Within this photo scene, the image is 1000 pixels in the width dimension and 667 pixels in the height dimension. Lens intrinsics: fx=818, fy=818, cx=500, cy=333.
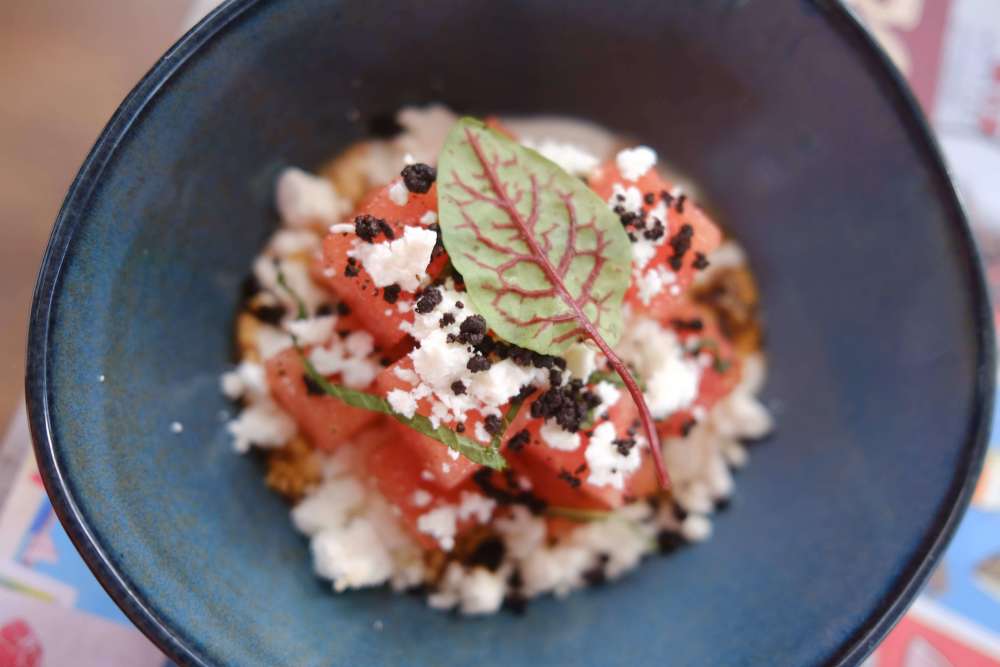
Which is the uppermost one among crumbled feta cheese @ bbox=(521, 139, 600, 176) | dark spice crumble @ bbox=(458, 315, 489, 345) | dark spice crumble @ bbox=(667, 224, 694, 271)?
crumbled feta cheese @ bbox=(521, 139, 600, 176)

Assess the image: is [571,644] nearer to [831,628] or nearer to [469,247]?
[831,628]

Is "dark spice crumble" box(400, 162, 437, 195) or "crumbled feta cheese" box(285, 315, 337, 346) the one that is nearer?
"dark spice crumble" box(400, 162, 437, 195)

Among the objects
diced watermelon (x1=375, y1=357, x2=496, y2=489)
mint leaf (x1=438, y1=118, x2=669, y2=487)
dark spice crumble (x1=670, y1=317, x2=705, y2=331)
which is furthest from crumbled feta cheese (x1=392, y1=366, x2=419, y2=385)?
dark spice crumble (x1=670, y1=317, x2=705, y2=331)

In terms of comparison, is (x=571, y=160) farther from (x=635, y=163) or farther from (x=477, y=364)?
(x=477, y=364)

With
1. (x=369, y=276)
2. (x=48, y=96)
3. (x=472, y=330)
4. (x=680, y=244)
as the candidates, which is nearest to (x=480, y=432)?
(x=472, y=330)

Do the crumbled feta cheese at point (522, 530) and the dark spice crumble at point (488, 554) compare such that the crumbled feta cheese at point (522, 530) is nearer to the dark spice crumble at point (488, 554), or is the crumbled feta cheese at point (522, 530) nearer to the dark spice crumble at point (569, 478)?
the dark spice crumble at point (488, 554)

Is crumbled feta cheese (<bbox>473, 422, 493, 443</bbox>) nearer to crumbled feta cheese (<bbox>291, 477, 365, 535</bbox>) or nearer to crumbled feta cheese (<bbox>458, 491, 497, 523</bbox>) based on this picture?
crumbled feta cheese (<bbox>458, 491, 497, 523</bbox>)

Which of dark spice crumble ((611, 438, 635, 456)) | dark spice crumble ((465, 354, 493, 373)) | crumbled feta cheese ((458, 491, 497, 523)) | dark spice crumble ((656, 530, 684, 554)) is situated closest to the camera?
dark spice crumble ((465, 354, 493, 373))
